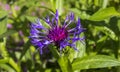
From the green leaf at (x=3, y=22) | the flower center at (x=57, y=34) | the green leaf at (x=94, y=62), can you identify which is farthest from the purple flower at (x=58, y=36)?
the green leaf at (x=3, y=22)

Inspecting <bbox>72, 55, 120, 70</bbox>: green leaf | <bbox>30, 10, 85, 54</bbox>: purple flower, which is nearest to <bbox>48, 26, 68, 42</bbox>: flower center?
<bbox>30, 10, 85, 54</bbox>: purple flower

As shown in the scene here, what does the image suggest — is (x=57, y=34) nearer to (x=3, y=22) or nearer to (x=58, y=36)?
(x=58, y=36)

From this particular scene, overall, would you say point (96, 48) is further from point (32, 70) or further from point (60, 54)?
point (32, 70)

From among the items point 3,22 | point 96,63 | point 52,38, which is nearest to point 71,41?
point 52,38

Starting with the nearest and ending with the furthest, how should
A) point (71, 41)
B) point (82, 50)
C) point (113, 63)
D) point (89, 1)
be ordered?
point (71, 41) → point (113, 63) → point (82, 50) → point (89, 1)

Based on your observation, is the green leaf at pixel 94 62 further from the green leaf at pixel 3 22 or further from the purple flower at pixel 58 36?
the green leaf at pixel 3 22

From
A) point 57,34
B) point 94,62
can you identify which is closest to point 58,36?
point 57,34
